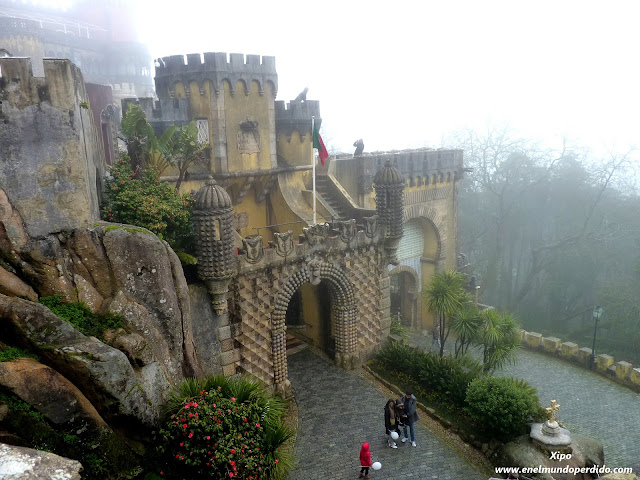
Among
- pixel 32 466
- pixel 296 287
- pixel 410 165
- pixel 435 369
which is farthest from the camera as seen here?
pixel 410 165

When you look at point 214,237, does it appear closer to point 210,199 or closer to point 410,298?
point 210,199

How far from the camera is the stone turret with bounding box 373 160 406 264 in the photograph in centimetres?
1831

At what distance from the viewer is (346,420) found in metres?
15.4

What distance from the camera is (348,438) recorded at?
47.8 feet

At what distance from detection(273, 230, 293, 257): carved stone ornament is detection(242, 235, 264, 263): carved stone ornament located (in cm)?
70

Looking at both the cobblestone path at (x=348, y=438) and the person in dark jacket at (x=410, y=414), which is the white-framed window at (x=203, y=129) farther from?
the person in dark jacket at (x=410, y=414)

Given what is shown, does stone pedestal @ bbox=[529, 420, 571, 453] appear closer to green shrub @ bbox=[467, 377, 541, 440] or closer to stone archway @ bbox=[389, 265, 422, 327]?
green shrub @ bbox=[467, 377, 541, 440]

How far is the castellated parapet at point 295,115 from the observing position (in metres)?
20.3

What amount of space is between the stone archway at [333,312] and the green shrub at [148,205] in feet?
12.2

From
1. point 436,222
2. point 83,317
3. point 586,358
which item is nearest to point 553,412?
point 586,358

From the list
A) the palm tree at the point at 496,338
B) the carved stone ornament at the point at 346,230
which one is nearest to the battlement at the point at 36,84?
the carved stone ornament at the point at 346,230

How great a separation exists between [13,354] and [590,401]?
19596mm

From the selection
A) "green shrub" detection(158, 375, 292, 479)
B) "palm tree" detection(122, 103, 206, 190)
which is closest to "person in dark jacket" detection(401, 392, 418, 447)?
"green shrub" detection(158, 375, 292, 479)

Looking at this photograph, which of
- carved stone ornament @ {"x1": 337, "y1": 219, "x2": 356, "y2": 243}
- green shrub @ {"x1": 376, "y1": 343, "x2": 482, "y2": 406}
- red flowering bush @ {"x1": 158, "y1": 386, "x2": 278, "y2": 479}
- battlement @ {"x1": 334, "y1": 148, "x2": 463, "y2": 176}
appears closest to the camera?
red flowering bush @ {"x1": 158, "y1": 386, "x2": 278, "y2": 479}
